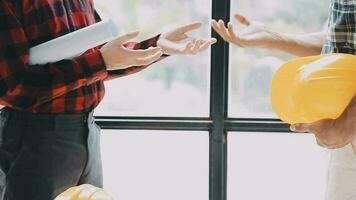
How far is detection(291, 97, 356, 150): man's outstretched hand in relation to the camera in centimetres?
113

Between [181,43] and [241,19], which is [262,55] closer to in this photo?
[241,19]

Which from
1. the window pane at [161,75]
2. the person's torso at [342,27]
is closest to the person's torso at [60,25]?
the window pane at [161,75]

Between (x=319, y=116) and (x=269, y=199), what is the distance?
4.15 ft

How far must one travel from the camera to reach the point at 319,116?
3.65 feet

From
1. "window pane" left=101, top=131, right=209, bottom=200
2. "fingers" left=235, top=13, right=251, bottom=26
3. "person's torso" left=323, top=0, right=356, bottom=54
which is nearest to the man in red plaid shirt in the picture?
"fingers" left=235, top=13, right=251, bottom=26

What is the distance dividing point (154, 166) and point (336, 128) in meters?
1.30

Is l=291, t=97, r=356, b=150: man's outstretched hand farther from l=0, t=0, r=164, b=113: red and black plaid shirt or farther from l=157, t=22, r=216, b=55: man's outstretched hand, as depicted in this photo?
l=0, t=0, r=164, b=113: red and black plaid shirt

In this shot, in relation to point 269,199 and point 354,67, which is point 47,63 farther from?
point 269,199

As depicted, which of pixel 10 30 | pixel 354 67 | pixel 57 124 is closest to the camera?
pixel 354 67

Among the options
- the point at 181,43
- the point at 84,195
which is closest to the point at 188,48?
the point at 181,43

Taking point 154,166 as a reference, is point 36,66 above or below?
above

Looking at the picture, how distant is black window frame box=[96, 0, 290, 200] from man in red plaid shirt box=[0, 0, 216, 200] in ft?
1.86

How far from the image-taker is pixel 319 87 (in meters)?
1.05

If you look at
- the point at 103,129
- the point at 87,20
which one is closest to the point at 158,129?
the point at 103,129
